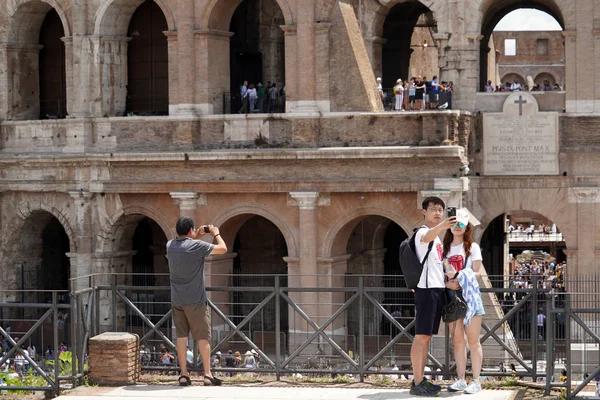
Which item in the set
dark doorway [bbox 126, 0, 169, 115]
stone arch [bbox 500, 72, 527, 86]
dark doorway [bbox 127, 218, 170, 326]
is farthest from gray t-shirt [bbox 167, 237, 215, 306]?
stone arch [bbox 500, 72, 527, 86]

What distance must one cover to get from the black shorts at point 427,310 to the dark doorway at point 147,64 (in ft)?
70.1

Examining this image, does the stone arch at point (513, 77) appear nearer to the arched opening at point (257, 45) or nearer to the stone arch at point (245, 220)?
the arched opening at point (257, 45)

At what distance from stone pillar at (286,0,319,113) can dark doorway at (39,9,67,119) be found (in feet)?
24.8

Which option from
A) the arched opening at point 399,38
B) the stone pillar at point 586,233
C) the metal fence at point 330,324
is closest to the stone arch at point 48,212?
the metal fence at point 330,324

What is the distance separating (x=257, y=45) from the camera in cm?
3509

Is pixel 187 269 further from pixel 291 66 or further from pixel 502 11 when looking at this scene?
pixel 502 11

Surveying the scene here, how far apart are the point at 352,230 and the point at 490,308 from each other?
16.0ft

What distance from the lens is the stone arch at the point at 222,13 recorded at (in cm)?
3200

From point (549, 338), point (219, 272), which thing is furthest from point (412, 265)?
point (219, 272)

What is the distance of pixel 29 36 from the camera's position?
116ft

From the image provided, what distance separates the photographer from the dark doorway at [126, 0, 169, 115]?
34.9m

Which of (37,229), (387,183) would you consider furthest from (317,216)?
(37,229)

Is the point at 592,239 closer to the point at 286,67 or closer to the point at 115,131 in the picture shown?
the point at 286,67

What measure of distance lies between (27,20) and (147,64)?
133 inches
